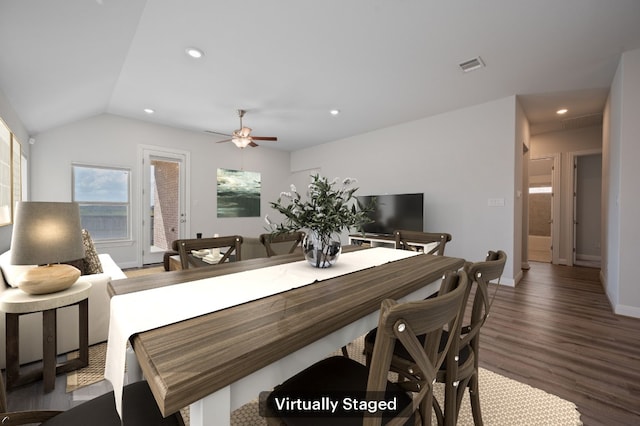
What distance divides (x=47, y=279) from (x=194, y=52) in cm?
237

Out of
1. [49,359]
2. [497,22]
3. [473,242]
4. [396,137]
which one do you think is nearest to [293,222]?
[49,359]

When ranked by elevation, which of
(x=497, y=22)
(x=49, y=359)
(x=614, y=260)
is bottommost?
(x=49, y=359)

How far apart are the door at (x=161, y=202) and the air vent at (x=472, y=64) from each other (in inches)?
201

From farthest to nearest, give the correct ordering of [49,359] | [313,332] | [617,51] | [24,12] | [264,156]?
[264,156] → [617,51] → [24,12] → [49,359] → [313,332]

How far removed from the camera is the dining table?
0.56m

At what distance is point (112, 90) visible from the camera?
369 centimetres

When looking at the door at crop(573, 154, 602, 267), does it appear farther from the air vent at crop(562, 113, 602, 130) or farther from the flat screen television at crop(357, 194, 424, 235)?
the flat screen television at crop(357, 194, 424, 235)

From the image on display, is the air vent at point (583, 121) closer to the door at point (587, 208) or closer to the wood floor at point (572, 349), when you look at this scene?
the door at point (587, 208)

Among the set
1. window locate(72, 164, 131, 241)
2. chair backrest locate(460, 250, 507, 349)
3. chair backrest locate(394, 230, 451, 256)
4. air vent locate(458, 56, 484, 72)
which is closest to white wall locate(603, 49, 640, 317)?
air vent locate(458, 56, 484, 72)

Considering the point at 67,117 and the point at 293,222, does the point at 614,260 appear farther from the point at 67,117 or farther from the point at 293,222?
the point at 67,117

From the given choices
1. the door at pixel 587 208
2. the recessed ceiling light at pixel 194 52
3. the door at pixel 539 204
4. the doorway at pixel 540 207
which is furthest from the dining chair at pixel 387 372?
the door at pixel 539 204

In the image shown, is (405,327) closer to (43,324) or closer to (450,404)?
(450,404)

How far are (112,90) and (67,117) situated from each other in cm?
94

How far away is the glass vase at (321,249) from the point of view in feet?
4.85
